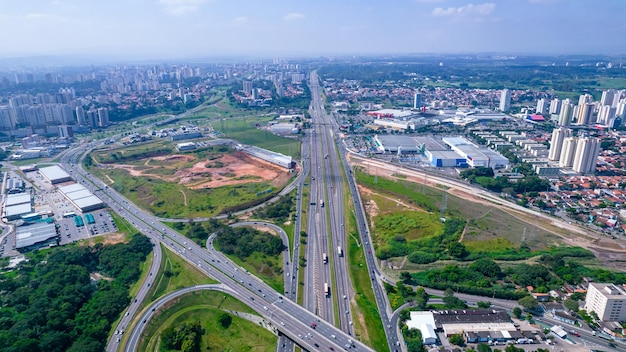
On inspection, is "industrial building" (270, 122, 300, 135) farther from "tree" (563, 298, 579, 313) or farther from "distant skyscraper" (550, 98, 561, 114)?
"distant skyscraper" (550, 98, 561, 114)

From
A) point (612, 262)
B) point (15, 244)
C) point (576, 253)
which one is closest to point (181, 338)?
point (15, 244)

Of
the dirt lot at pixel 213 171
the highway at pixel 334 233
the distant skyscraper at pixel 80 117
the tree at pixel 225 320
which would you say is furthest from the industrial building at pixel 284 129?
the tree at pixel 225 320

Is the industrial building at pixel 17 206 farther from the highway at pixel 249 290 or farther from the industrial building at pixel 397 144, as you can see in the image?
the industrial building at pixel 397 144

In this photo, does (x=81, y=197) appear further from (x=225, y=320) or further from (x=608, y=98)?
(x=608, y=98)

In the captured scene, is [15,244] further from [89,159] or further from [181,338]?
[89,159]

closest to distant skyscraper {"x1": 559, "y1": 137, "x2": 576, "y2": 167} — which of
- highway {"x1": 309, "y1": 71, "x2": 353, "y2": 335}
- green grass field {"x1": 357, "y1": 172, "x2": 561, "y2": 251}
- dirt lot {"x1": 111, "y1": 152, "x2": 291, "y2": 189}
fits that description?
green grass field {"x1": 357, "y1": 172, "x2": 561, "y2": 251}

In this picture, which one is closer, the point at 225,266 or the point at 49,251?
the point at 225,266
